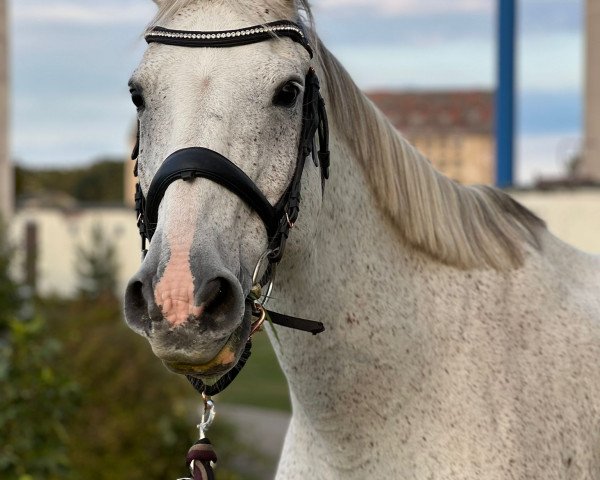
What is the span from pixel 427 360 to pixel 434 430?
0.20 metres

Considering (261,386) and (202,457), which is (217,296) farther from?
(261,386)

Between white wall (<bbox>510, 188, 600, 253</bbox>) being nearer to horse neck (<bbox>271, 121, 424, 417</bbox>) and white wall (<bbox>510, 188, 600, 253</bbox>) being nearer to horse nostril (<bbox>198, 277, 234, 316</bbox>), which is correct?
horse neck (<bbox>271, 121, 424, 417</bbox>)

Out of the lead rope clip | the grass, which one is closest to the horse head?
the lead rope clip

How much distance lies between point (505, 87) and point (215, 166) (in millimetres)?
11253

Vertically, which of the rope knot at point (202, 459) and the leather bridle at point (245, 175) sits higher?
the leather bridle at point (245, 175)

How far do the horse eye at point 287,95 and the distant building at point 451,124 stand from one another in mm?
24865

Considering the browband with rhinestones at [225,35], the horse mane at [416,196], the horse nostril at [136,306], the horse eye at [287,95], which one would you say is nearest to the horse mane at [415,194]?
the horse mane at [416,196]

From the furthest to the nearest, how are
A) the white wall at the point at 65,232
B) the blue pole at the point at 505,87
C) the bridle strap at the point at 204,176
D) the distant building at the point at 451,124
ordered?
the distant building at the point at 451,124 < the white wall at the point at 65,232 < the blue pole at the point at 505,87 < the bridle strap at the point at 204,176

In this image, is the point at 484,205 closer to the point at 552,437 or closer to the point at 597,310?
the point at 597,310

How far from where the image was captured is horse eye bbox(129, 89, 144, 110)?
2693 mm

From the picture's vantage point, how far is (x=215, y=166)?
249 centimetres

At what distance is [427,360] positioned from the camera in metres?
3.02

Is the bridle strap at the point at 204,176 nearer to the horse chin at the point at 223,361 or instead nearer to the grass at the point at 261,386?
the horse chin at the point at 223,361

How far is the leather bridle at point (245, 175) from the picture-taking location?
2490mm
